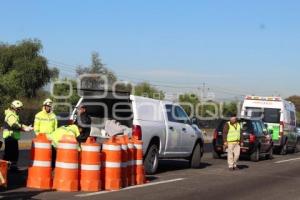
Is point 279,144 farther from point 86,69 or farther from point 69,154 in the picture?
point 86,69

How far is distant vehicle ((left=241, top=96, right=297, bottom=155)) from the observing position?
27516mm

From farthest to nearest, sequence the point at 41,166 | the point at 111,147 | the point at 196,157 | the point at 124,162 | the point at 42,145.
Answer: the point at 196,157
the point at 124,162
the point at 111,147
the point at 42,145
the point at 41,166

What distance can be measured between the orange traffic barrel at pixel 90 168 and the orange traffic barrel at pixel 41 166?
0.64 meters

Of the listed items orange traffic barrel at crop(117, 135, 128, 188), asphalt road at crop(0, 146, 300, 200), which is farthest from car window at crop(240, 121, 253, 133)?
orange traffic barrel at crop(117, 135, 128, 188)

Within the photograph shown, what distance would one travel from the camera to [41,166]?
11453mm

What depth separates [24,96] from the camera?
59000 mm

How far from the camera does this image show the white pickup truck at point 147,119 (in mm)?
14453

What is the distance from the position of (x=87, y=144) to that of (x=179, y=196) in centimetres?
205

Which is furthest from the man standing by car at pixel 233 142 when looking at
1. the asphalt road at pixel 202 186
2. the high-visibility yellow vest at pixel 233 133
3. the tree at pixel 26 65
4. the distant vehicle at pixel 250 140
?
the tree at pixel 26 65

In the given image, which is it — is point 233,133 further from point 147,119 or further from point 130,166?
point 130,166

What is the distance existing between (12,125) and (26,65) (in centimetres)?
4902

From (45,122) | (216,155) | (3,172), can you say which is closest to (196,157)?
(216,155)

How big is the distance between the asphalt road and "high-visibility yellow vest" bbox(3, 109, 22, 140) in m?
0.92

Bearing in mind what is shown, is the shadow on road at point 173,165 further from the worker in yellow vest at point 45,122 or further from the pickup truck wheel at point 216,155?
the worker in yellow vest at point 45,122
